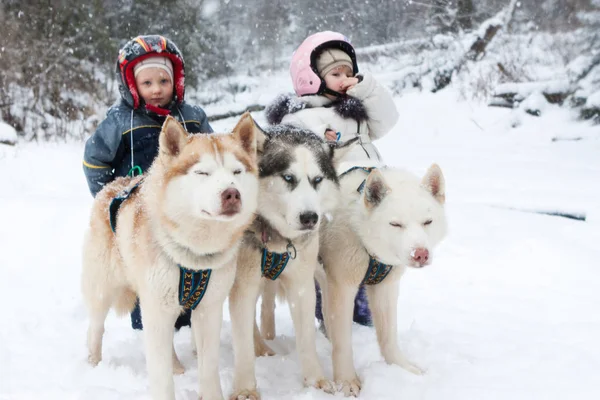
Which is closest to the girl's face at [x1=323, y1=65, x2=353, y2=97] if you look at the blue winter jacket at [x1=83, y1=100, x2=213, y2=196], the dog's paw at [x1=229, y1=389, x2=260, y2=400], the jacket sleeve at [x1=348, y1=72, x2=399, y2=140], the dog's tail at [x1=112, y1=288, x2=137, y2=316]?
the jacket sleeve at [x1=348, y1=72, x2=399, y2=140]

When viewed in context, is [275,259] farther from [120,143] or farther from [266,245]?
[120,143]

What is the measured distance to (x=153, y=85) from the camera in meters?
3.33

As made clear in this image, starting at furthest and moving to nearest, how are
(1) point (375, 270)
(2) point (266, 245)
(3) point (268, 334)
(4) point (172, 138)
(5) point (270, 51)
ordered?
(5) point (270, 51) → (3) point (268, 334) → (1) point (375, 270) → (2) point (266, 245) → (4) point (172, 138)

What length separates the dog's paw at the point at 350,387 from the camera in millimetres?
2775

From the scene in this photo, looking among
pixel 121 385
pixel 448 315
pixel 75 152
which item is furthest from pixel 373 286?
pixel 75 152

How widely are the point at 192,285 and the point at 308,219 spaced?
2.24 feet

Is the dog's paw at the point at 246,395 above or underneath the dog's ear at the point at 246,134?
underneath

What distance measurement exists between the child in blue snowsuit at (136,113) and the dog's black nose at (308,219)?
144 cm

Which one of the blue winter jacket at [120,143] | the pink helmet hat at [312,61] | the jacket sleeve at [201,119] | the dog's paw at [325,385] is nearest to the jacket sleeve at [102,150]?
the blue winter jacket at [120,143]

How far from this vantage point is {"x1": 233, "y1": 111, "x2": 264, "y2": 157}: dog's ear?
239cm

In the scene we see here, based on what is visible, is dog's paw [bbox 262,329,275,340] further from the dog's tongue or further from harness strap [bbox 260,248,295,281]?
the dog's tongue

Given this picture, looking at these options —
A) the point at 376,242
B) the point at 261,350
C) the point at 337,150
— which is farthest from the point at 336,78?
the point at 261,350

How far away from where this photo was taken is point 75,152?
11.5 metres

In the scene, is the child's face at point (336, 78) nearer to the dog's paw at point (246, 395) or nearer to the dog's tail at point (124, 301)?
the dog's tail at point (124, 301)
